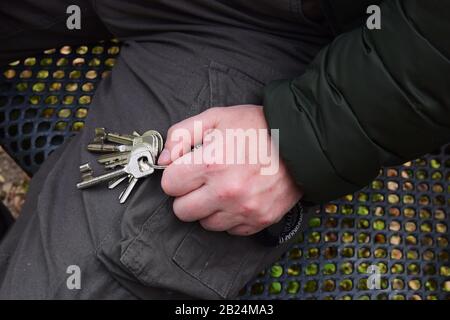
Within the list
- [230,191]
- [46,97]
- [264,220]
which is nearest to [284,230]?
[264,220]

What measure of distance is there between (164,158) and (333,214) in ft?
1.76

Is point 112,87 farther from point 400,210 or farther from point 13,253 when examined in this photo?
point 400,210

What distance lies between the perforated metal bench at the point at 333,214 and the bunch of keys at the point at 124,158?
28 centimetres

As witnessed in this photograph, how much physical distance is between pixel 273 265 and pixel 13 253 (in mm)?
635

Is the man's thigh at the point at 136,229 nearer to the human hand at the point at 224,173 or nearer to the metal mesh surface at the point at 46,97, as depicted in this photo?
the human hand at the point at 224,173

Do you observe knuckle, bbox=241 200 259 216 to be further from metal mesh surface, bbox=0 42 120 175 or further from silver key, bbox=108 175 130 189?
metal mesh surface, bbox=0 42 120 175

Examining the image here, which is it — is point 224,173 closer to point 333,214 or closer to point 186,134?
point 186,134

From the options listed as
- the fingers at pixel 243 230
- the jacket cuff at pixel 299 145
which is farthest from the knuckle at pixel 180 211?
the jacket cuff at pixel 299 145

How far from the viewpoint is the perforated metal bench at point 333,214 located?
1365 millimetres

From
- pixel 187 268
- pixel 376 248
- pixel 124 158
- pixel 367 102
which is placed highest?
pixel 367 102

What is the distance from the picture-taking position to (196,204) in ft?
3.58

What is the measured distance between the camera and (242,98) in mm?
1196
